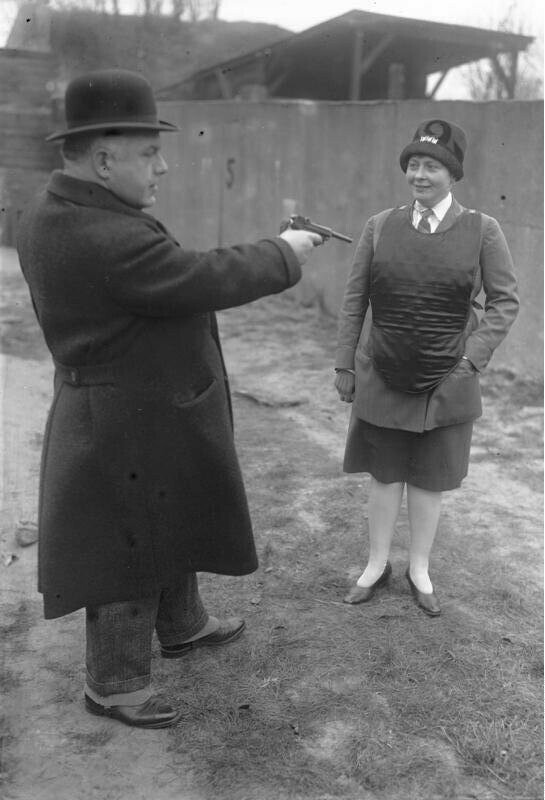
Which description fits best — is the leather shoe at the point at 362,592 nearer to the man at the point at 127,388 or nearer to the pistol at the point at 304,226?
the man at the point at 127,388

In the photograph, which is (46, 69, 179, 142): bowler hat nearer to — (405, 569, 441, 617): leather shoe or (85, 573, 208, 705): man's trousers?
(85, 573, 208, 705): man's trousers

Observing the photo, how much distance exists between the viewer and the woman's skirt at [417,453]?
3.05 meters

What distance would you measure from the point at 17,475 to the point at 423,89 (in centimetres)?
1236

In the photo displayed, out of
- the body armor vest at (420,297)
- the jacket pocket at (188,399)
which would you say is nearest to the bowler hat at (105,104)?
the jacket pocket at (188,399)

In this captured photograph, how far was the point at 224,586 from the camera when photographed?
3486 millimetres

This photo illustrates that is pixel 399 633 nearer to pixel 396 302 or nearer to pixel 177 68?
pixel 396 302

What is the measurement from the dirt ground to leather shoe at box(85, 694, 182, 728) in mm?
29

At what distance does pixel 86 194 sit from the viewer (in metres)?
2.18

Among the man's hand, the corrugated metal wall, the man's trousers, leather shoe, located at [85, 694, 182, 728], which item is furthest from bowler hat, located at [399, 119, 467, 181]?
the corrugated metal wall

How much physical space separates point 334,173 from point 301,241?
6299 millimetres

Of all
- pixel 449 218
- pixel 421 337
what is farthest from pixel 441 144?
pixel 421 337

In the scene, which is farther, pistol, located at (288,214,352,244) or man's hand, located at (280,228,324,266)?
pistol, located at (288,214,352,244)

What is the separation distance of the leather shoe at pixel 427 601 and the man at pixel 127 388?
919 mm

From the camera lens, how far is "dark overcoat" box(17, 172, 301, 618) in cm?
216
